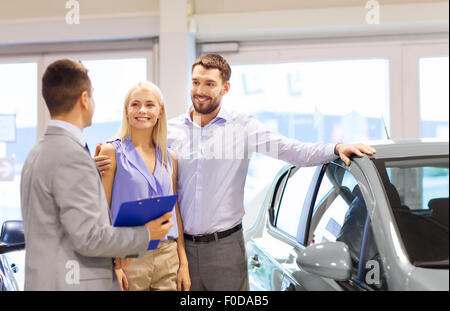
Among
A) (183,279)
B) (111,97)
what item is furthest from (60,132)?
(111,97)

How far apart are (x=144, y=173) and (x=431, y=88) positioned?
136 inches

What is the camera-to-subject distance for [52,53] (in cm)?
457

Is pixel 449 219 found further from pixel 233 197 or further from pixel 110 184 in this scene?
pixel 110 184

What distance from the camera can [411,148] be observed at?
1.53 meters

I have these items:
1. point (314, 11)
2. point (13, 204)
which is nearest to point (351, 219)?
point (13, 204)

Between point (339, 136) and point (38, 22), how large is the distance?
115 inches

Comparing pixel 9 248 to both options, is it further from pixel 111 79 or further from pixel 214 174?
pixel 111 79

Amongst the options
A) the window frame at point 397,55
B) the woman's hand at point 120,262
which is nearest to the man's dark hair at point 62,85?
the woman's hand at point 120,262

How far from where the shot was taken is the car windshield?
1.26 m

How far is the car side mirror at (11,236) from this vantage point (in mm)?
2055

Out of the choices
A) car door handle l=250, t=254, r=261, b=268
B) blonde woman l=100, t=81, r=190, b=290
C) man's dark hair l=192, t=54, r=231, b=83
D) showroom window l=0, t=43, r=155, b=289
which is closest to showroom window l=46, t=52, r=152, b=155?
showroom window l=0, t=43, r=155, b=289

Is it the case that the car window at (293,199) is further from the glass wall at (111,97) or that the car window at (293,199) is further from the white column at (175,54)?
the glass wall at (111,97)

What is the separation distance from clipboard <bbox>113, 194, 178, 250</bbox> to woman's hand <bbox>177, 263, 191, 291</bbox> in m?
0.50

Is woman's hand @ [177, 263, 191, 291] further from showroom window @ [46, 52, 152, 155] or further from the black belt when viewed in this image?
showroom window @ [46, 52, 152, 155]
